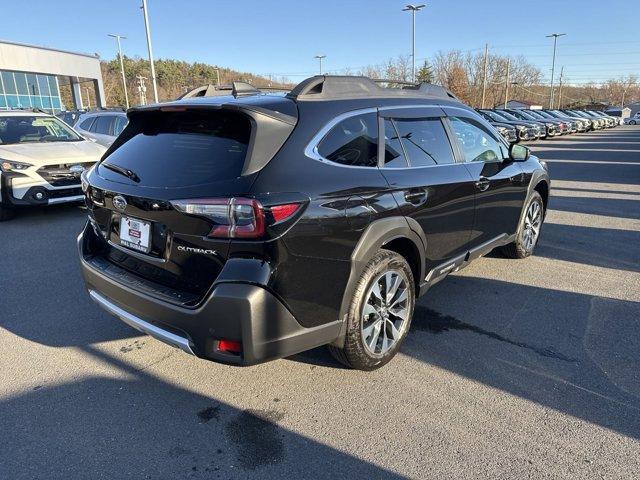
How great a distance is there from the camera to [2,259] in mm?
5676

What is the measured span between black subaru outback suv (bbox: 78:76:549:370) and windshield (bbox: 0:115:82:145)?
6.14m

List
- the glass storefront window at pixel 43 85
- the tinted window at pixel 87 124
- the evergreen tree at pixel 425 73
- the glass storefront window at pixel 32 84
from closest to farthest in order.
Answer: the tinted window at pixel 87 124
the glass storefront window at pixel 32 84
the glass storefront window at pixel 43 85
the evergreen tree at pixel 425 73

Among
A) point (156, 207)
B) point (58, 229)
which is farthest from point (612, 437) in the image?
point (58, 229)

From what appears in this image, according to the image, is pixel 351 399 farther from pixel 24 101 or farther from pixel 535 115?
pixel 24 101

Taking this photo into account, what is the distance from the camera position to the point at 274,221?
7.94ft

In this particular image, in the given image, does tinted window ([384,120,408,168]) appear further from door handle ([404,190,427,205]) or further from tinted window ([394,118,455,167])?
door handle ([404,190,427,205])

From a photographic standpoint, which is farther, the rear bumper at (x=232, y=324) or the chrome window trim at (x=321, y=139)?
the chrome window trim at (x=321, y=139)

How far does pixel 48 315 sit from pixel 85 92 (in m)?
72.0

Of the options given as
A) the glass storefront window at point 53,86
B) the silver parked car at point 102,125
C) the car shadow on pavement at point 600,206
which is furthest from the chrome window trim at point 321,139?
the glass storefront window at point 53,86

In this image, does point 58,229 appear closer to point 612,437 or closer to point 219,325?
point 219,325

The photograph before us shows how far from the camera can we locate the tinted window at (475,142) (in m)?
4.16

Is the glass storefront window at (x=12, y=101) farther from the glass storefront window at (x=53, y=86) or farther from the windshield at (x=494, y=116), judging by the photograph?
the windshield at (x=494, y=116)

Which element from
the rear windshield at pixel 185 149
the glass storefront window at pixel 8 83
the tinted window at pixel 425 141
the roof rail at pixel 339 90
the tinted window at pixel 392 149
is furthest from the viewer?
the glass storefront window at pixel 8 83

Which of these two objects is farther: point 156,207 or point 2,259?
point 2,259
